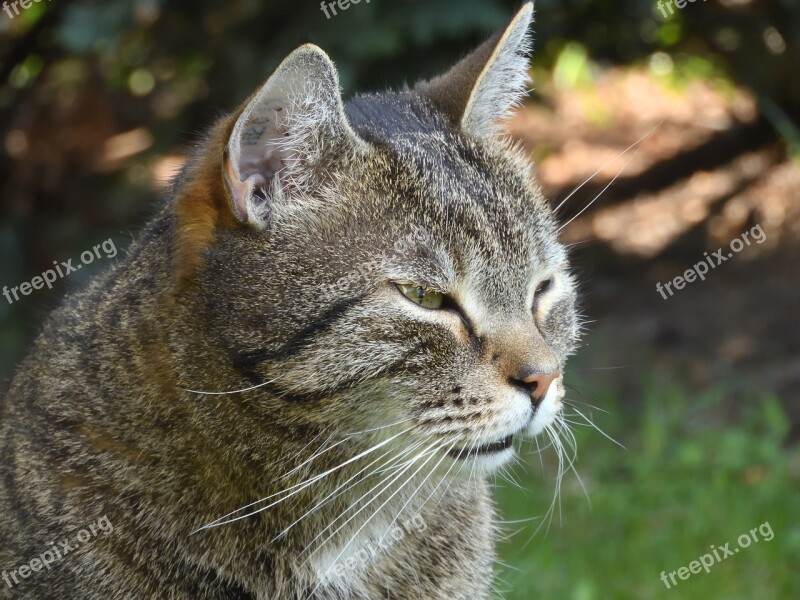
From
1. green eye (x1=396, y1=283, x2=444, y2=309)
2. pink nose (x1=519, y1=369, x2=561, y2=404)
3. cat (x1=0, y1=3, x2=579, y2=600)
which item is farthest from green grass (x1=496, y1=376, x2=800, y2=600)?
green eye (x1=396, y1=283, x2=444, y2=309)

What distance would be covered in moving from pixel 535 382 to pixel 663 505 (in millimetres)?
2805

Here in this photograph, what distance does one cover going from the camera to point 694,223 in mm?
6852

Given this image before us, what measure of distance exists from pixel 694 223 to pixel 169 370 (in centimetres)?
481

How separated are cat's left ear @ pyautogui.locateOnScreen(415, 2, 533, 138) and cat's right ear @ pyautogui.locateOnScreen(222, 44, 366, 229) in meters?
0.42

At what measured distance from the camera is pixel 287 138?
2.65 meters

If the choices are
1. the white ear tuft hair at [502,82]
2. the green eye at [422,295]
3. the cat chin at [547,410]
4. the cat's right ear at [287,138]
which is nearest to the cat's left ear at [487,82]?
the white ear tuft hair at [502,82]

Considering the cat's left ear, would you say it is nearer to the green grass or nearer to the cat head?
the cat head

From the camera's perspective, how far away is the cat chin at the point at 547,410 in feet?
8.73

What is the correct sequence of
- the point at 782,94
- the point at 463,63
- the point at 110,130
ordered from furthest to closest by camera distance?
the point at 110,130
the point at 782,94
the point at 463,63

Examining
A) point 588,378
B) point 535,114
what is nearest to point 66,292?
point 588,378

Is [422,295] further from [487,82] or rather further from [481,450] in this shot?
[487,82]

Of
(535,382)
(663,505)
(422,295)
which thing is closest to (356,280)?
(422,295)

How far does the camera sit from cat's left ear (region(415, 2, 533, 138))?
299cm

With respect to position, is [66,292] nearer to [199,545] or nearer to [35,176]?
[199,545]
